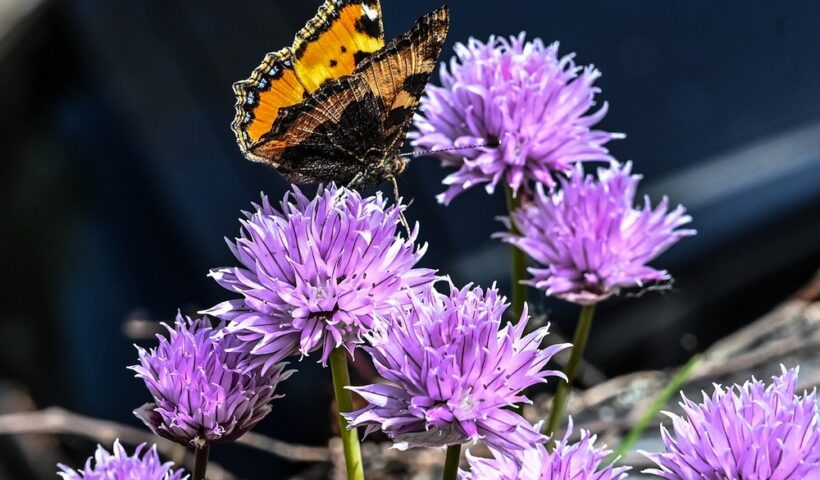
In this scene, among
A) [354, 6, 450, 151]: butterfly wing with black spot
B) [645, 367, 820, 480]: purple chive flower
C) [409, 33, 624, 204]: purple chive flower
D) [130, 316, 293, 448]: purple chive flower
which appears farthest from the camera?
[409, 33, 624, 204]: purple chive flower

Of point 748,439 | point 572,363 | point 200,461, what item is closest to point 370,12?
point 572,363

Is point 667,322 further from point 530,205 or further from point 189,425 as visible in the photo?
point 189,425

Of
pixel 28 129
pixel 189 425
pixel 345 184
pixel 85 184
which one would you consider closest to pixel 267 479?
pixel 85 184

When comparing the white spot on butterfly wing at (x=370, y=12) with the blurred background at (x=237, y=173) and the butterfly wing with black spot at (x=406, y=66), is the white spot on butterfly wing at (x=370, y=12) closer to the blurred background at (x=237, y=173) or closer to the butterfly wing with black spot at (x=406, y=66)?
the butterfly wing with black spot at (x=406, y=66)

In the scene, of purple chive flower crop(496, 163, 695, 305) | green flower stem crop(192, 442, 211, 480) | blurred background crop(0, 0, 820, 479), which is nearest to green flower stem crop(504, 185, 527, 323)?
purple chive flower crop(496, 163, 695, 305)

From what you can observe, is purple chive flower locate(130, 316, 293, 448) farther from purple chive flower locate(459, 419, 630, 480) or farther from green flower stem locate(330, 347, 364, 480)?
purple chive flower locate(459, 419, 630, 480)

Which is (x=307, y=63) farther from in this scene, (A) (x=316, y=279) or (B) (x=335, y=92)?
(A) (x=316, y=279)
